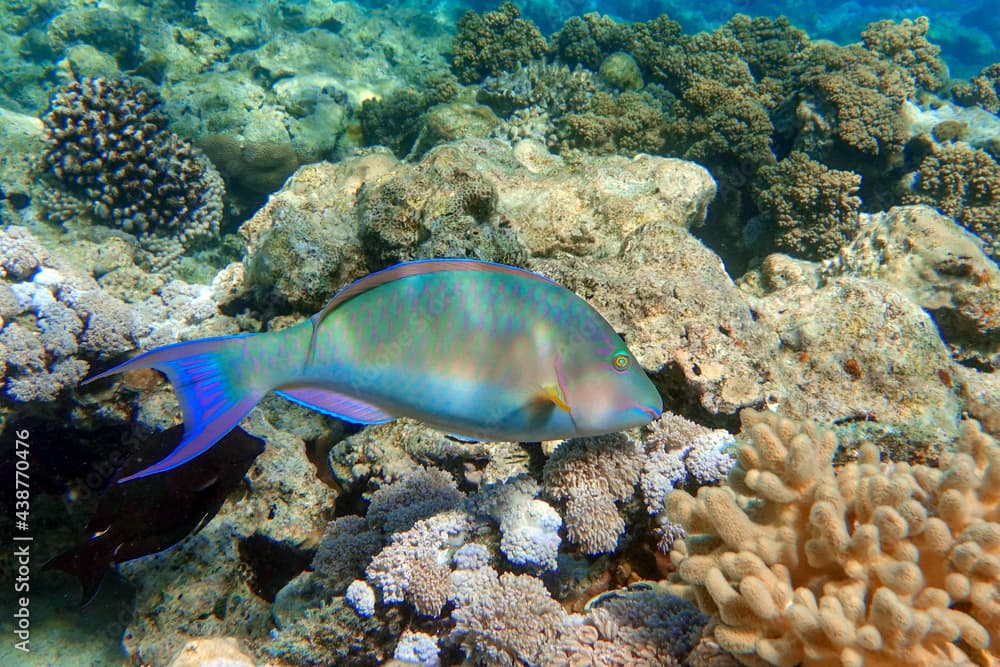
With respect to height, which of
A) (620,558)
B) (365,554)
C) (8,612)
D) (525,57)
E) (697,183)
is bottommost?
(8,612)

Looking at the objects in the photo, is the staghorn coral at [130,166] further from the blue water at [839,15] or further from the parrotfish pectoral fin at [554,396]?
the blue water at [839,15]

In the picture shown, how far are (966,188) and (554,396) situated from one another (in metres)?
9.28

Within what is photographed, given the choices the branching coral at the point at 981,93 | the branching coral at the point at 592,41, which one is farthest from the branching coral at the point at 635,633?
the branching coral at the point at 981,93

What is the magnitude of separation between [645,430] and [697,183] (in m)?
3.76

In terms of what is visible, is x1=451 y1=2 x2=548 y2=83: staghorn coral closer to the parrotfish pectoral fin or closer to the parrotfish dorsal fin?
the parrotfish dorsal fin

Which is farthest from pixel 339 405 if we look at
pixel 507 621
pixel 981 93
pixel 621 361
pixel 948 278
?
pixel 981 93

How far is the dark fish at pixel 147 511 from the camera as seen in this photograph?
2.91 meters

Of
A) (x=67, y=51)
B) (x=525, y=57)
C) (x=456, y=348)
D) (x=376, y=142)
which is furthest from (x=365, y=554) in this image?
(x=67, y=51)

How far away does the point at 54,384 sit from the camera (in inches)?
145

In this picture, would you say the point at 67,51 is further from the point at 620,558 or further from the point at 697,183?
the point at 620,558

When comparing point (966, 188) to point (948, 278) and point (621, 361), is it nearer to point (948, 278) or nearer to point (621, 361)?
point (948, 278)

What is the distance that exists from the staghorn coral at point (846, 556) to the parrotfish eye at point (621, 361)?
1.98ft

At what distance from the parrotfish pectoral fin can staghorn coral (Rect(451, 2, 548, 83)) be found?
11.9 m

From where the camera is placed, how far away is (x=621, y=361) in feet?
5.74
